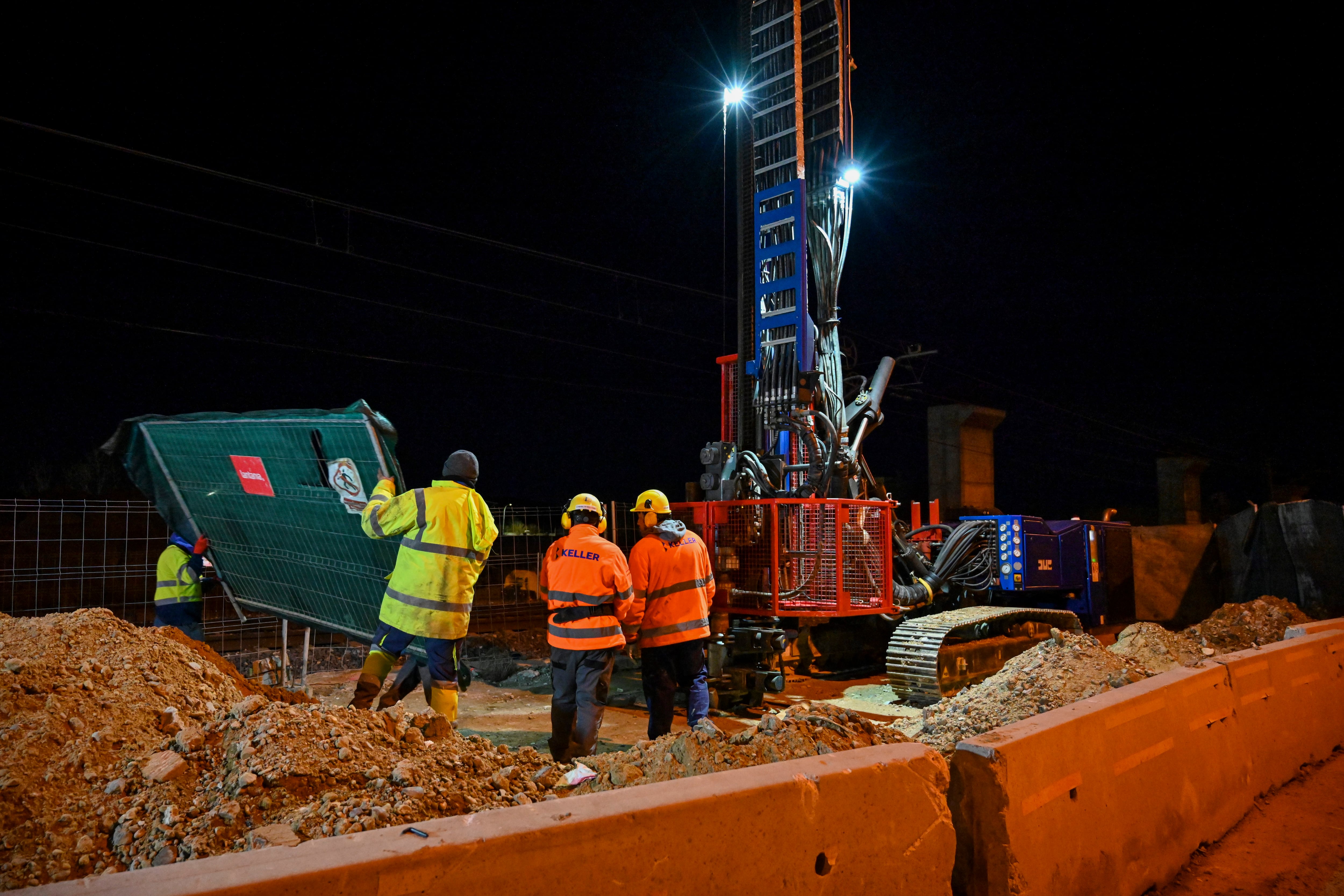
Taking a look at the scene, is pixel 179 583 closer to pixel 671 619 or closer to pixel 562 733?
pixel 562 733

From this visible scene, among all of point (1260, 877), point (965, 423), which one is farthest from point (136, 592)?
point (965, 423)

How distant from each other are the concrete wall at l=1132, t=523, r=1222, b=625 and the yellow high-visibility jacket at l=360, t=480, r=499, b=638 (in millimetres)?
16146

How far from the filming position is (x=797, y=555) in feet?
26.7

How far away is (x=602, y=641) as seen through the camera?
18.2 ft

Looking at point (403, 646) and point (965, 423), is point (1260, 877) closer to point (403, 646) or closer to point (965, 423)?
point (403, 646)

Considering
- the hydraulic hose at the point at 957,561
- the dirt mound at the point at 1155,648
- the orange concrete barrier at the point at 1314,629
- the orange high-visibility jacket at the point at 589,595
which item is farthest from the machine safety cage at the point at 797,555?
the orange concrete barrier at the point at 1314,629

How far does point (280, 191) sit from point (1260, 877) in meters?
11.0

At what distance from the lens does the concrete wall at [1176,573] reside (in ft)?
55.8

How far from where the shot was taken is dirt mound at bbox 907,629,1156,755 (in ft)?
18.0

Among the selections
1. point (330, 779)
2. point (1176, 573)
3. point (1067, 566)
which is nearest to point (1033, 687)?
point (330, 779)

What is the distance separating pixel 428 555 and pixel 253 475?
1770mm

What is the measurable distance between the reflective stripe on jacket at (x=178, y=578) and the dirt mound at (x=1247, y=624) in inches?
411

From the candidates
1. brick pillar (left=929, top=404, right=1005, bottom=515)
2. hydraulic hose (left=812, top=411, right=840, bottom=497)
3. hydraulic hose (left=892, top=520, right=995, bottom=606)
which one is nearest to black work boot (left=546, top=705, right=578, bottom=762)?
hydraulic hose (left=812, top=411, right=840, bottom=497)

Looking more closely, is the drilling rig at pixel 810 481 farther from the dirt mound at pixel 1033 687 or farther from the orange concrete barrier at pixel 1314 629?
the orange concrete barrier at pixel 1314 629
